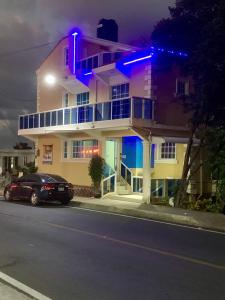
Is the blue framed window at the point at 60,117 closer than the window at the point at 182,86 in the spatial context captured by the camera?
No

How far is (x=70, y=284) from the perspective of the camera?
24.6 feet

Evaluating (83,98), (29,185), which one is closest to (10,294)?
(29,185)

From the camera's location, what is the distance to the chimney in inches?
1209

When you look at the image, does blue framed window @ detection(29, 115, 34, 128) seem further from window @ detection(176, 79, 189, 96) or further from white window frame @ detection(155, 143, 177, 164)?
window @ detection(176, 79, 189, 96)

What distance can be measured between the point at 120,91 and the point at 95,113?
1.88 metres

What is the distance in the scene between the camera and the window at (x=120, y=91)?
2588 cm

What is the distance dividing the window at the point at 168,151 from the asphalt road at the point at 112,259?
435 inches

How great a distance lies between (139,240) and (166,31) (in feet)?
39.6

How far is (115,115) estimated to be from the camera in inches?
961

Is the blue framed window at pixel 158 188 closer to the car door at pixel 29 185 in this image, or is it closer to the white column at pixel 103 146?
the white column at pixel 103 146

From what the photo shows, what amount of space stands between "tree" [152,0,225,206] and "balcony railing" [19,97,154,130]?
2.24 m

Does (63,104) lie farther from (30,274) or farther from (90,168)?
(30,274)

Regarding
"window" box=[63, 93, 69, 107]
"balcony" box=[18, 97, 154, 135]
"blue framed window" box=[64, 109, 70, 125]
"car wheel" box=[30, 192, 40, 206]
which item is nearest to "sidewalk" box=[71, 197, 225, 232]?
"car wheel" box=[30, 192, 40, 206]

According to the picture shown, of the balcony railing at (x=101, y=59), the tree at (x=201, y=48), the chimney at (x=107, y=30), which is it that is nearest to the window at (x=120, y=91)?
the balcony railing at (x=101, y=59)
